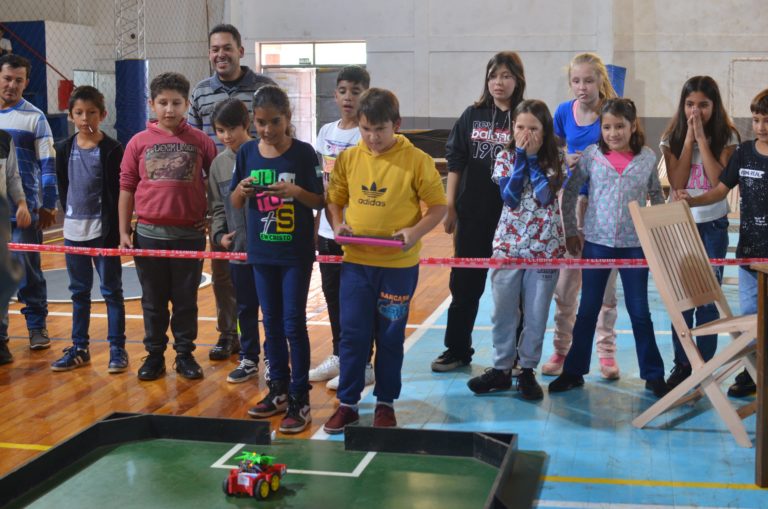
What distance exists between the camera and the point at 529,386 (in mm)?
4695

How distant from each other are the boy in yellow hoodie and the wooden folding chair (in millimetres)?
952

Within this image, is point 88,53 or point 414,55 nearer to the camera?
point 414,55

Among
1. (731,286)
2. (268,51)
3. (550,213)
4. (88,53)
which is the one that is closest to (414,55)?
(268,51)

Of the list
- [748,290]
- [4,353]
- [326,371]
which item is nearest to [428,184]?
[326,371]

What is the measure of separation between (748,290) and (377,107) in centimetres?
206

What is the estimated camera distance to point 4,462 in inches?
154

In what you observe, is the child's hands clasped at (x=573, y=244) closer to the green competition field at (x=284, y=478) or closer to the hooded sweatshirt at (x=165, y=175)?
the green competition field at (x=284, y=478)

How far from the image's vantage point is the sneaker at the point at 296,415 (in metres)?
4.24

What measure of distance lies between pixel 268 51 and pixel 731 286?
11766 millimetres

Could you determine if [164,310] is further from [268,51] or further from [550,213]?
[268,51]

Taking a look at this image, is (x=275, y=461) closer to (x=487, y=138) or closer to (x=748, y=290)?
(x=487, y=138)

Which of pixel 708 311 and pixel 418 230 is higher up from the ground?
pixel 418 230

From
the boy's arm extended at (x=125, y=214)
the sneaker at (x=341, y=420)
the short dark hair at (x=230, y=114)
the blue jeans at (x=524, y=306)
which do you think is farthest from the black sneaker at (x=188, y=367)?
the blue jeans at (x=524, y=306)

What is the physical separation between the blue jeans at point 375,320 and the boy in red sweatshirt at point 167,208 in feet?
3.95
